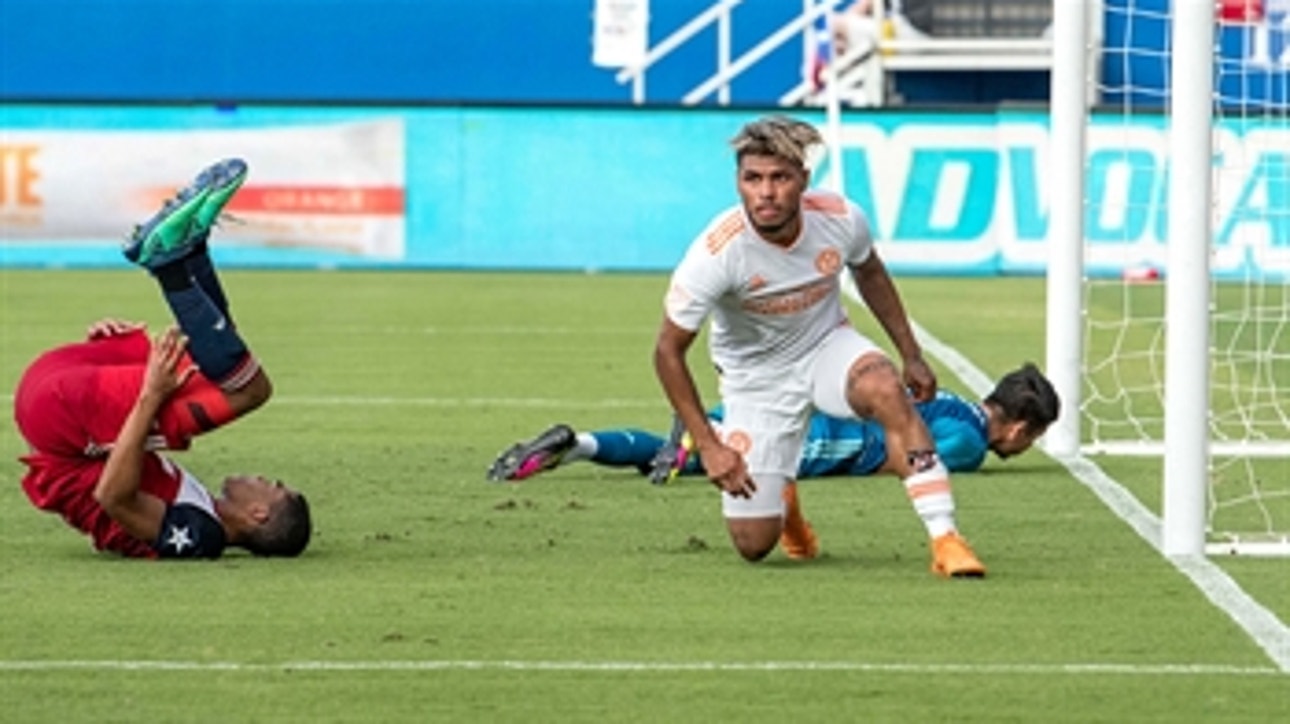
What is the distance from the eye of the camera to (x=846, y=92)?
3462 cm

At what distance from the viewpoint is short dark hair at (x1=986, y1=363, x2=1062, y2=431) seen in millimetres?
11414

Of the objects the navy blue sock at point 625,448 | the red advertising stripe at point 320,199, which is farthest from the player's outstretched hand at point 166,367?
the red advertising stripe at point 320,199

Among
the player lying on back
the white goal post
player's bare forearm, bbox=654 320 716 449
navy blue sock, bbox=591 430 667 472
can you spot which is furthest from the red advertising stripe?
player's bare forearm, bbox=654 320 716 449

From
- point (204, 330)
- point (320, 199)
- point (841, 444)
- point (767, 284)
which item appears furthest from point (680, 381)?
point (320, 199)

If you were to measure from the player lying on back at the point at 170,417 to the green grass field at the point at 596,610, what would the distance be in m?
0.13

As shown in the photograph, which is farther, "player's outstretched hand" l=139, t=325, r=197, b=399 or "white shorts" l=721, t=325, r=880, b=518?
"white shorts" l=721, t=325, r=880, b=518

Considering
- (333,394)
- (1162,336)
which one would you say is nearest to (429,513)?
(333,394)

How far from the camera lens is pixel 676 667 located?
7.50 meters

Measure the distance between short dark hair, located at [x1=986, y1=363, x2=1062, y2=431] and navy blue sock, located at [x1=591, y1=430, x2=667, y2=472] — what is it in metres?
1.38

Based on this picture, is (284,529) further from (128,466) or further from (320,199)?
(320,199)

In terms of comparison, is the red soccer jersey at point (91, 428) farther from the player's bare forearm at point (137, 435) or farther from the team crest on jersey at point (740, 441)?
the team crest on jersey at point (740, 441)

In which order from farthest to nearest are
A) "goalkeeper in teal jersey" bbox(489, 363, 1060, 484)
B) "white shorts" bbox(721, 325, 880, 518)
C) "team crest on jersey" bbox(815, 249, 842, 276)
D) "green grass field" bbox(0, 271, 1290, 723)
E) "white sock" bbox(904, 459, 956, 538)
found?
"goalkeeper in teal jersey" bbox(489, 363, 1060, 484) < "white shorts" bbox(721, 325, 880, 518) < "team crest on jersey" bbox(815, 249, 842, 276) < "white sock" bbox(904, 459, 956, 538) < "green grass field" bbox(0, 271, 1290, 723)

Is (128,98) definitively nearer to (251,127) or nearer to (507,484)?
(251,127)

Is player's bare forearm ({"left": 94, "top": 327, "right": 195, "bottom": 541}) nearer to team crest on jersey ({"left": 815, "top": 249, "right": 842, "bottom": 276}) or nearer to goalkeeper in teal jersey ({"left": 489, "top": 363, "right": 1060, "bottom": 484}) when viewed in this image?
team crest on jersey ({"left": 815, "top": 249, "right": 842, "bottom": 276})
